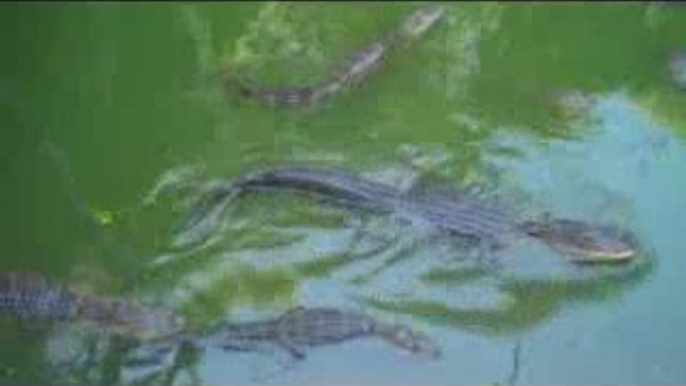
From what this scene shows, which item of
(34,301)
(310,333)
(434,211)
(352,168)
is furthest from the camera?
(352,168)

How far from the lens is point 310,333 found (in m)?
6.35

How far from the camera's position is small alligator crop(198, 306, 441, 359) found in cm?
635

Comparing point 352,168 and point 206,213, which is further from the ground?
point 352,168

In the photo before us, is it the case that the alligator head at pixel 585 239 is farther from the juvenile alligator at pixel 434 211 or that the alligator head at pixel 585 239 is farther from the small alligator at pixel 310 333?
the small alligator at pixel 310 333

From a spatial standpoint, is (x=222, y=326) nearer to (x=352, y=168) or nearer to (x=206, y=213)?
(x=206, y=213)

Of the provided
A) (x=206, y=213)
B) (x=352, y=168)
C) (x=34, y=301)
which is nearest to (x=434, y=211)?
(x=352, y=168)

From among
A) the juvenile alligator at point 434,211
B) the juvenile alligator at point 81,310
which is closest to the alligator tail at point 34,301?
the juvenile alligator at point 81,310

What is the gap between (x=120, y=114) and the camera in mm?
8258

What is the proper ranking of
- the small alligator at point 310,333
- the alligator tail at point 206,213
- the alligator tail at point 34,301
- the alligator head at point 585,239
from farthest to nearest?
the alligator tail at point 206,213, the alligator head at point 585,239, the alligator tail at point 34,301, the small alligator at point 310,333

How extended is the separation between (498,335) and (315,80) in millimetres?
2629

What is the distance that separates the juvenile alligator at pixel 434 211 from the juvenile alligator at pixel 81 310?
2.63ft

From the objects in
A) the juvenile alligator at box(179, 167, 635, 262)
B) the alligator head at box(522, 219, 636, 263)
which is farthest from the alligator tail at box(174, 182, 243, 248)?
the alligator head at box(522, 219, 636, 263)

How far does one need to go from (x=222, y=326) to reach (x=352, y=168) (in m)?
1.55

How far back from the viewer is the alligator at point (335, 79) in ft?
26.9
